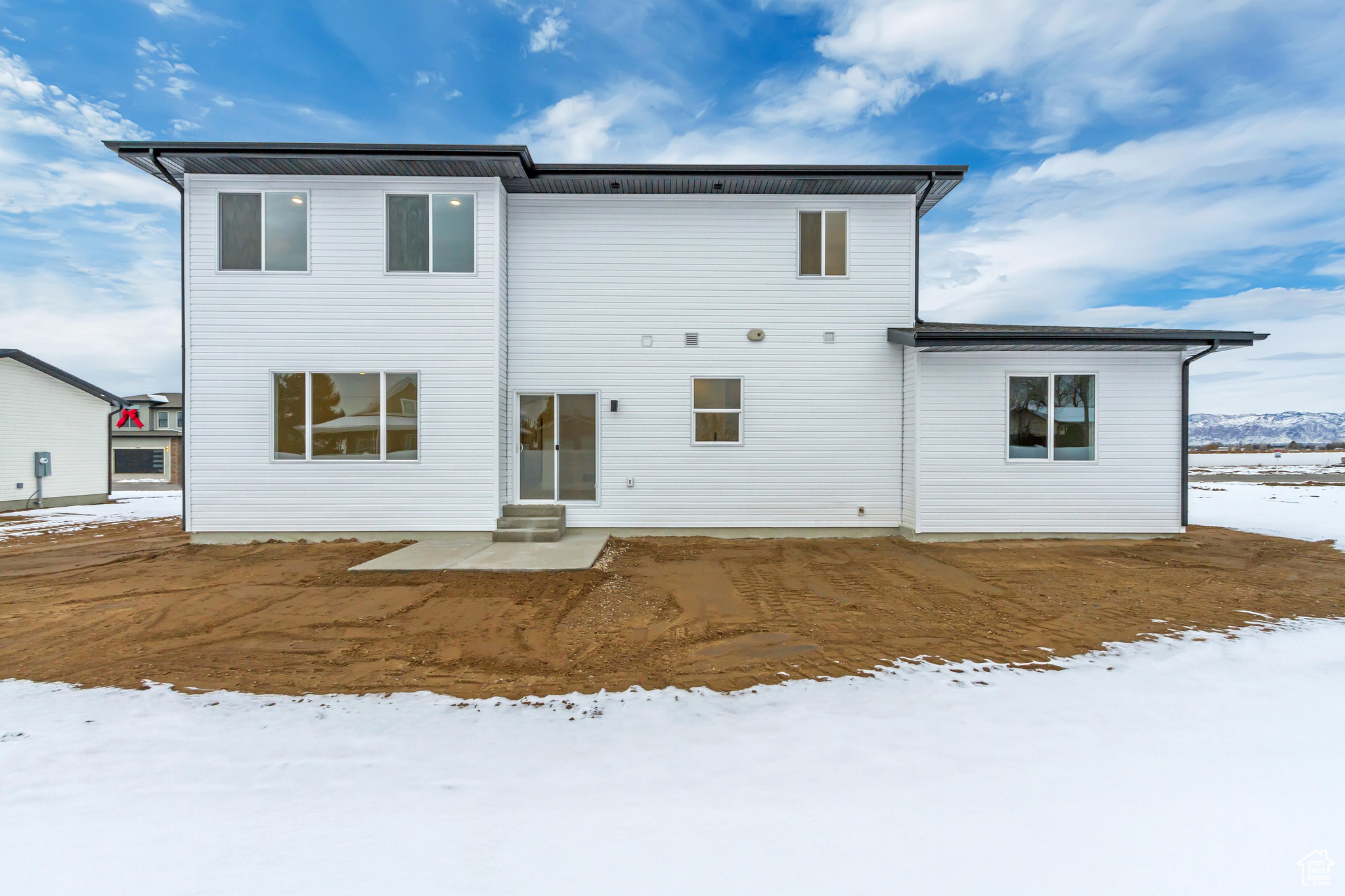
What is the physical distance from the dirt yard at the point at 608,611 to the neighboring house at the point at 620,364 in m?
1.03

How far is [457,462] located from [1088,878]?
8.07 m

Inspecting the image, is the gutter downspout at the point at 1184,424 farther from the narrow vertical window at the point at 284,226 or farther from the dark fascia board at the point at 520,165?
the narrow vertical window at the point at 284,226

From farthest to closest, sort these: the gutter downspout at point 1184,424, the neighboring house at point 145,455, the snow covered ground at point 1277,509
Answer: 1. the neighboring house at point 145,455
2. the snow covered ground at point 1277,509
3. the gutter downspout at point 1184,424

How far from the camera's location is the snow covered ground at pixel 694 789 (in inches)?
71.2

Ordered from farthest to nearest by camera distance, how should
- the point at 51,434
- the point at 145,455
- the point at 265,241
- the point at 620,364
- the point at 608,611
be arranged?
the point at 145,455
the point at 51,434
the point at 620,364
the point at 265,241
the point at 608,611

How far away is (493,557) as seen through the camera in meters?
6.91

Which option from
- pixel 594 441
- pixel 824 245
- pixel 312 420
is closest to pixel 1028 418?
pixel 824 245

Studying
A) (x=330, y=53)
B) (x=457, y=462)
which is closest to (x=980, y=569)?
(x=457, y=462)

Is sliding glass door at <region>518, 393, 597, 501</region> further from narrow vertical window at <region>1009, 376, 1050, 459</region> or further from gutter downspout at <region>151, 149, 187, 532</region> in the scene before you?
narrow vertical window at <region>1009, 376, 1050, 459</region>

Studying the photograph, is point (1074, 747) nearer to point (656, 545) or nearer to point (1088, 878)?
point (1088, 878)

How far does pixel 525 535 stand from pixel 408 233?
5061mm

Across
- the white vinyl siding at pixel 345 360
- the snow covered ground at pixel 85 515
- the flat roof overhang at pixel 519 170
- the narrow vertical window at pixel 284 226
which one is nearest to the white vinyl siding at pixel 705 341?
the flat roof overhang at pixel 519 170

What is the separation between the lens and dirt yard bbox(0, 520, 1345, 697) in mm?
3578

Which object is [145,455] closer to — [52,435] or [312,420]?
[52,435]
